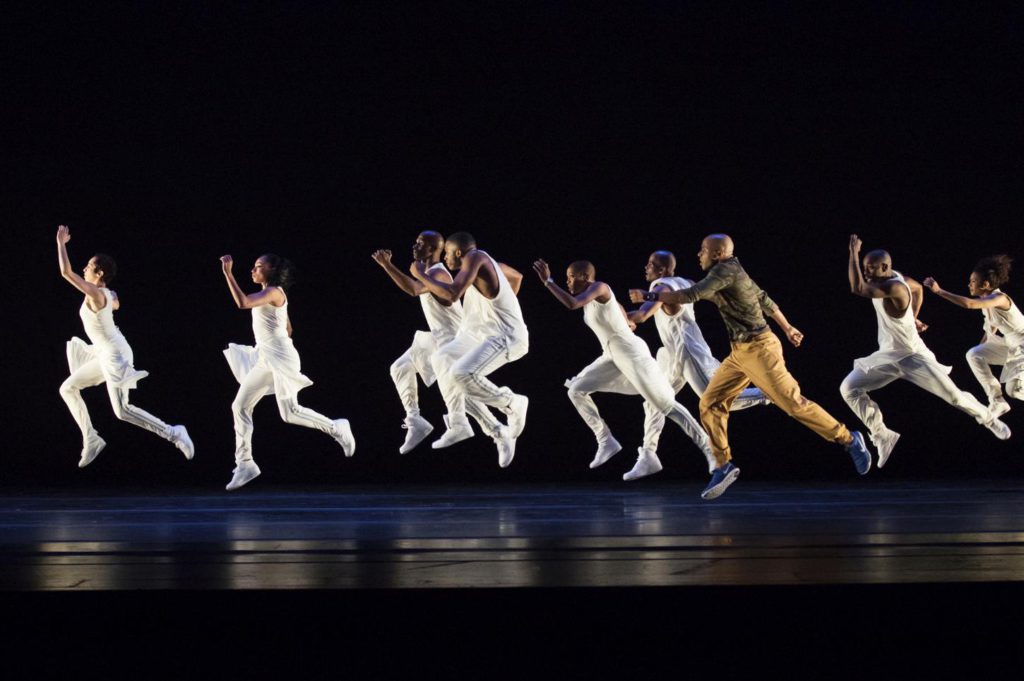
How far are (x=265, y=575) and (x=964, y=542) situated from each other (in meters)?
2.58

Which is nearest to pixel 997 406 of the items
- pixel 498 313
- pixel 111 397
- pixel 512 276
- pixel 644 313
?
pixel 644 313

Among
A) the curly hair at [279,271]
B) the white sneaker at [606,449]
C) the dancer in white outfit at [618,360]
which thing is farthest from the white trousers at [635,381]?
the curly hair at [279,271]

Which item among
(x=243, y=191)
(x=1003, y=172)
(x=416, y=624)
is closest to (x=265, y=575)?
(x=416, y=624)

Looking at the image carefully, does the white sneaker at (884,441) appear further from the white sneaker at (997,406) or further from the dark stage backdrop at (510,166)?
the dark stage backdrop at (510,166)

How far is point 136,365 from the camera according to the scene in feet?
32.6

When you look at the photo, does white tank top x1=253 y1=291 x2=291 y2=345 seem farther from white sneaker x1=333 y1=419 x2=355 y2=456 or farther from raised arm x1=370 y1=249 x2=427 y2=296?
raised arm x1=370 y1=249 x2=427 y2=296

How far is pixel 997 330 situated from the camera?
8391 mm

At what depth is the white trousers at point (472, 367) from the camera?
7496 millimetres

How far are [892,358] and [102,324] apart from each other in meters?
5.05

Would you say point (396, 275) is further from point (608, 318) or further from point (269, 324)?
point (608, 318)

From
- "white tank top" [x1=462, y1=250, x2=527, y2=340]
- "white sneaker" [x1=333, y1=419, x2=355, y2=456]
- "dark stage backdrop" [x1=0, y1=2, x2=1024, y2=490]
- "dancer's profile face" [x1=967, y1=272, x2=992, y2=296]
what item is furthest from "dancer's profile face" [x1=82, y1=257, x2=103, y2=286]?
"dancer's profile face" [x1=967, y1=272, x2=992, y2=296]

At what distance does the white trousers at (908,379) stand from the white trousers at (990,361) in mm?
246

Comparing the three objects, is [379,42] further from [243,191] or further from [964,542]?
[964,542]

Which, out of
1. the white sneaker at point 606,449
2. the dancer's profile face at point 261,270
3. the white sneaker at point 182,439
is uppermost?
the dancer's profile face at point 261,270
